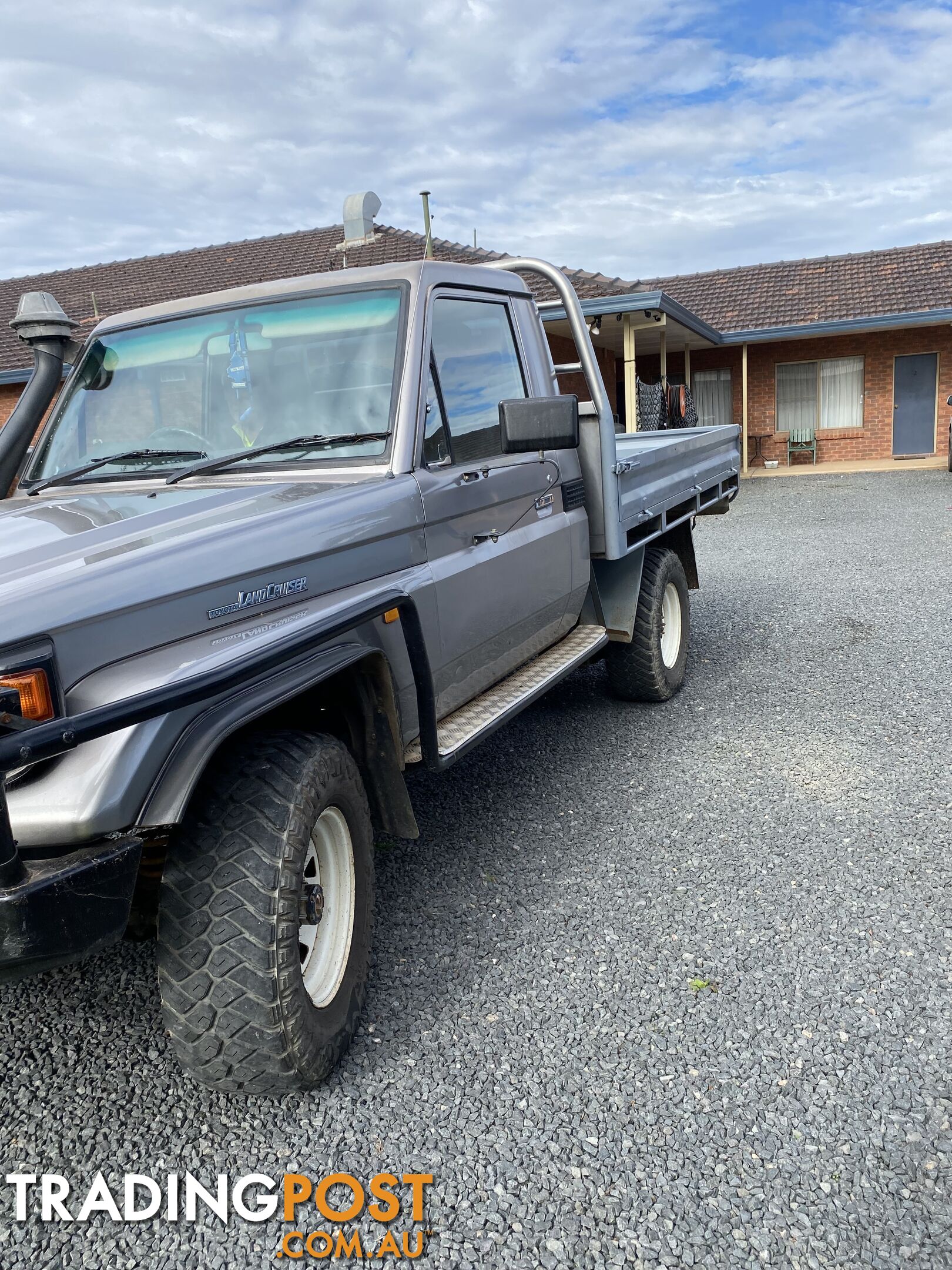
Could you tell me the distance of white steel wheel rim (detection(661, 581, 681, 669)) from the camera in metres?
5.81

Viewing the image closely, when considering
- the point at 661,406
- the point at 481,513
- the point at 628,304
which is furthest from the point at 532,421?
the point at 661,406

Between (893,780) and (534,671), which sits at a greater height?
(534,671)

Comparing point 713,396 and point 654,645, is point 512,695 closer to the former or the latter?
point 654,645

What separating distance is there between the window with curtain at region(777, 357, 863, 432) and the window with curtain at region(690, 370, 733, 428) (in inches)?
43.9

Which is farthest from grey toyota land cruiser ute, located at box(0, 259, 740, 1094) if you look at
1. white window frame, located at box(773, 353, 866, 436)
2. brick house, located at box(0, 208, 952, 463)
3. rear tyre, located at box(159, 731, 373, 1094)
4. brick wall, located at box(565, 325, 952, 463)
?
white window frame, located at box(773, 353, 866, 436)

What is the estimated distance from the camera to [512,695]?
3.83m

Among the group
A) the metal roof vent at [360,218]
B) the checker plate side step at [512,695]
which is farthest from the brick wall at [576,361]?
the checker plate side step at [512,695]

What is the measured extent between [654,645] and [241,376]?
2.84 m

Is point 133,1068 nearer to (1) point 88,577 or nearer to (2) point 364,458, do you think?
(1) point 88,577

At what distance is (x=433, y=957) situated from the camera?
3.20 metres

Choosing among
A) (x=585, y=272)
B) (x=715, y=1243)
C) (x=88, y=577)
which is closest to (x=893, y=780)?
(x=715, y=1243)

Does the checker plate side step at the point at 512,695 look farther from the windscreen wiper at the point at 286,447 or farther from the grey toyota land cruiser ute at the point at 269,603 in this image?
the windscreen wiper at the point at 286,447

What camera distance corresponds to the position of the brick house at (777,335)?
1898 cm

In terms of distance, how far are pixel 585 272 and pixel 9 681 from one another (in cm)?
1445
